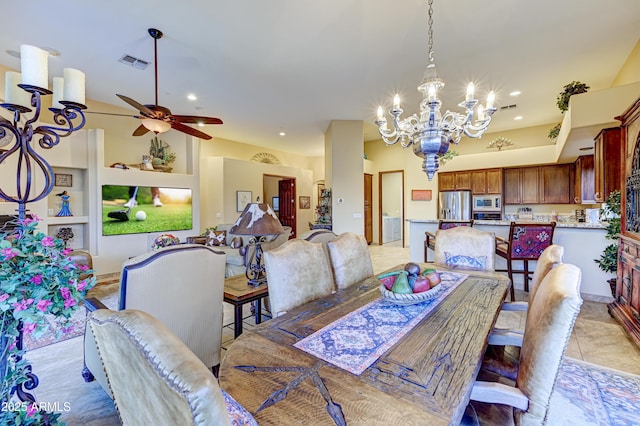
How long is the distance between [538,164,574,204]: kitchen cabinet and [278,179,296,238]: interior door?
6.52 meters

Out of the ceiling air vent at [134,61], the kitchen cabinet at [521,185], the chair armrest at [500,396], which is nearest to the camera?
the chair armrest at [500,396]

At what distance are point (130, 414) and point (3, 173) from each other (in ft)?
17.8

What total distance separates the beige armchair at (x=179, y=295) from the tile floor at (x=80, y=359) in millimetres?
180

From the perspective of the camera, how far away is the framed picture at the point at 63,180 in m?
4.84

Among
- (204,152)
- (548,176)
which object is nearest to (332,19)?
(204,152)

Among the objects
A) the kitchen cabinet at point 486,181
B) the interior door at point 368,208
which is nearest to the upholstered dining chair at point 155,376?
the kitchen cabinet at point 486,181

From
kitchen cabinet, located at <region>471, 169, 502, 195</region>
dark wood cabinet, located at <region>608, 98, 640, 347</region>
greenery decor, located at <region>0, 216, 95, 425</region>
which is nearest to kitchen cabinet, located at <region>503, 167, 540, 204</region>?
kitchen cabinet, located at <region>471, 169, 502, 195</region>

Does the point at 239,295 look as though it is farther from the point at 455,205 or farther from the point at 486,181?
the point at 486,181

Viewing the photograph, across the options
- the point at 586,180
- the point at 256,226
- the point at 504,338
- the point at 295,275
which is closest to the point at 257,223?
the point at 256,226

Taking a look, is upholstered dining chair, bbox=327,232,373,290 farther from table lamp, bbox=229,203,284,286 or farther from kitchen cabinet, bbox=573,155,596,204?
kitchen cabinet, bbox=573,155,596,204

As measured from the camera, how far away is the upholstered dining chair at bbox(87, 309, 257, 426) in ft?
1.59

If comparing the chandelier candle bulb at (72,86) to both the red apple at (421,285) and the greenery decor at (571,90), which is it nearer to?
the red apple at (421,285)

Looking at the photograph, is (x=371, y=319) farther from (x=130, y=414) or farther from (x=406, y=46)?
(x=406, y=46)

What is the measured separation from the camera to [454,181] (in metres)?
7.29
